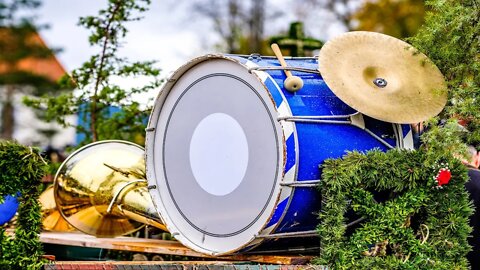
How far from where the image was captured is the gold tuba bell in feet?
16.9

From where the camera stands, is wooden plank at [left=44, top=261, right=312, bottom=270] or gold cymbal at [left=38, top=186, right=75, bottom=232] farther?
gold cymbal at [left=38, top=186, right=75, bottom=232]

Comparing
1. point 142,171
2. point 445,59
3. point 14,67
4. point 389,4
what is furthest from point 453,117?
point 14,67

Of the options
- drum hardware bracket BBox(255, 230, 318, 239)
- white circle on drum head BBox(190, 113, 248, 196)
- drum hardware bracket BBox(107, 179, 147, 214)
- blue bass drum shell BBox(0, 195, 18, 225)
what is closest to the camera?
drum hardware bracket BBox(255, 230, 318, 239)

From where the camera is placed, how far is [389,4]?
18781 mm

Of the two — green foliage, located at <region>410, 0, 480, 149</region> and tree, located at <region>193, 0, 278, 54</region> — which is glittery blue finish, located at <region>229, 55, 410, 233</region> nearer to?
green foliage, located at <region>410, 0, 480, 149</region>

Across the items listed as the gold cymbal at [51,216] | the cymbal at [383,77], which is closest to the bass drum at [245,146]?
the cymbal at [383,77]

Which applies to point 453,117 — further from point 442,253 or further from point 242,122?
point 242,122

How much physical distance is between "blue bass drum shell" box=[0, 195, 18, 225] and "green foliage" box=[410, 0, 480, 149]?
226cm

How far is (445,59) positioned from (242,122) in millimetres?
983

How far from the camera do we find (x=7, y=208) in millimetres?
4695

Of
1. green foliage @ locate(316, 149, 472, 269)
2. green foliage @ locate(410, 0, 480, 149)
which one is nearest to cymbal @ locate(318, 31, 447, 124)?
green foliage @ locate(410, 0, 480, 149)

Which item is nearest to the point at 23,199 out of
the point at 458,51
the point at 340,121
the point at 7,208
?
the point at 7,208

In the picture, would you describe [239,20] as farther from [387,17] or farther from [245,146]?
[245,146]

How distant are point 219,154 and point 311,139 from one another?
509 millimetres
